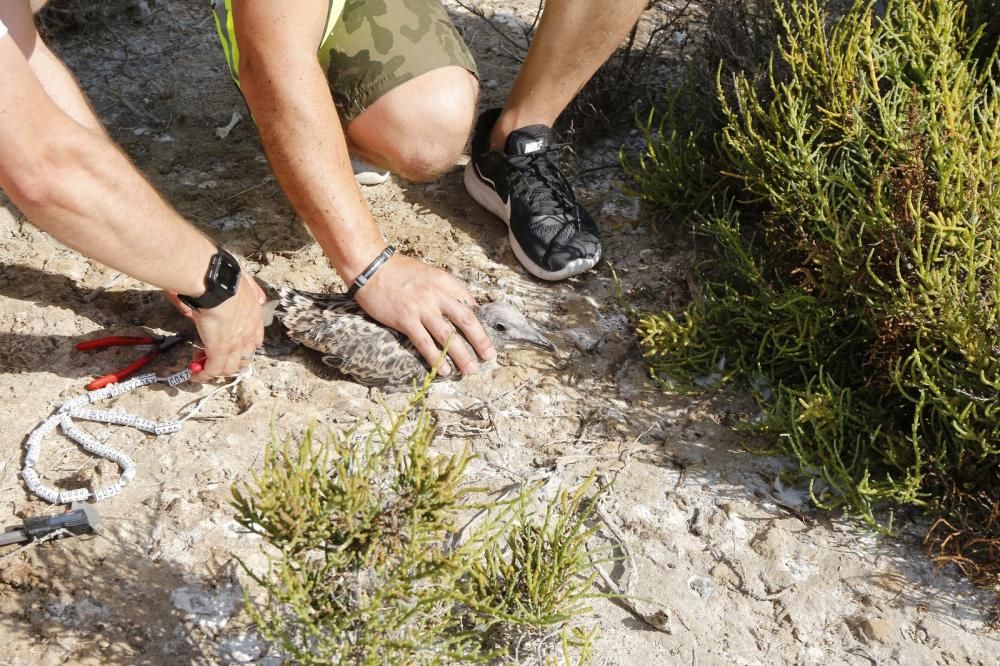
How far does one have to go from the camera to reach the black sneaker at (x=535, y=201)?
3.86m

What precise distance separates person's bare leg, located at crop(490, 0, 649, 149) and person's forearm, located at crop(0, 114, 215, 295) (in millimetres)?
1862

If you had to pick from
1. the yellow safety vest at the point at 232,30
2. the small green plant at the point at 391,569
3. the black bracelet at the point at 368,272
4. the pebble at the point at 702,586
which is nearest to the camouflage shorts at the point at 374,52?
the yellow safety vest at the point at 232,30

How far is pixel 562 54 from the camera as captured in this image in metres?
4.03

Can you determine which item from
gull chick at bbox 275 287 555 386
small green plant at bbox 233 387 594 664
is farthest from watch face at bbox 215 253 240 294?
small green plant at bbox 233 387 594 664

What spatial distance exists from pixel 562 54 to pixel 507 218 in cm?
77

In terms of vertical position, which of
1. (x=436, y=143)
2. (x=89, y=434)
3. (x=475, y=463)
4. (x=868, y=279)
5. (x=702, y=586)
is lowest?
(x=702, y=586)

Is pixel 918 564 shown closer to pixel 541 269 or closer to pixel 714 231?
pixel 714 231

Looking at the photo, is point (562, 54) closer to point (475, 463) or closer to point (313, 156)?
point (313, 156)

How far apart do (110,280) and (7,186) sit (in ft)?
4.58

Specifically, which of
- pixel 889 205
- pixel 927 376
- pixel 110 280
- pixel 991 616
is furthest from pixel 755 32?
pixel 110 280

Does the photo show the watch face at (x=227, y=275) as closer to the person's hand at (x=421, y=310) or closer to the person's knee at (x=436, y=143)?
the person's hand at (x=421, y=310)

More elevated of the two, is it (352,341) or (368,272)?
(368,272)

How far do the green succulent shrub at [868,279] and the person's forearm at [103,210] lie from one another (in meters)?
1.64

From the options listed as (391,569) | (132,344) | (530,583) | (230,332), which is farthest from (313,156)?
(530,583)
